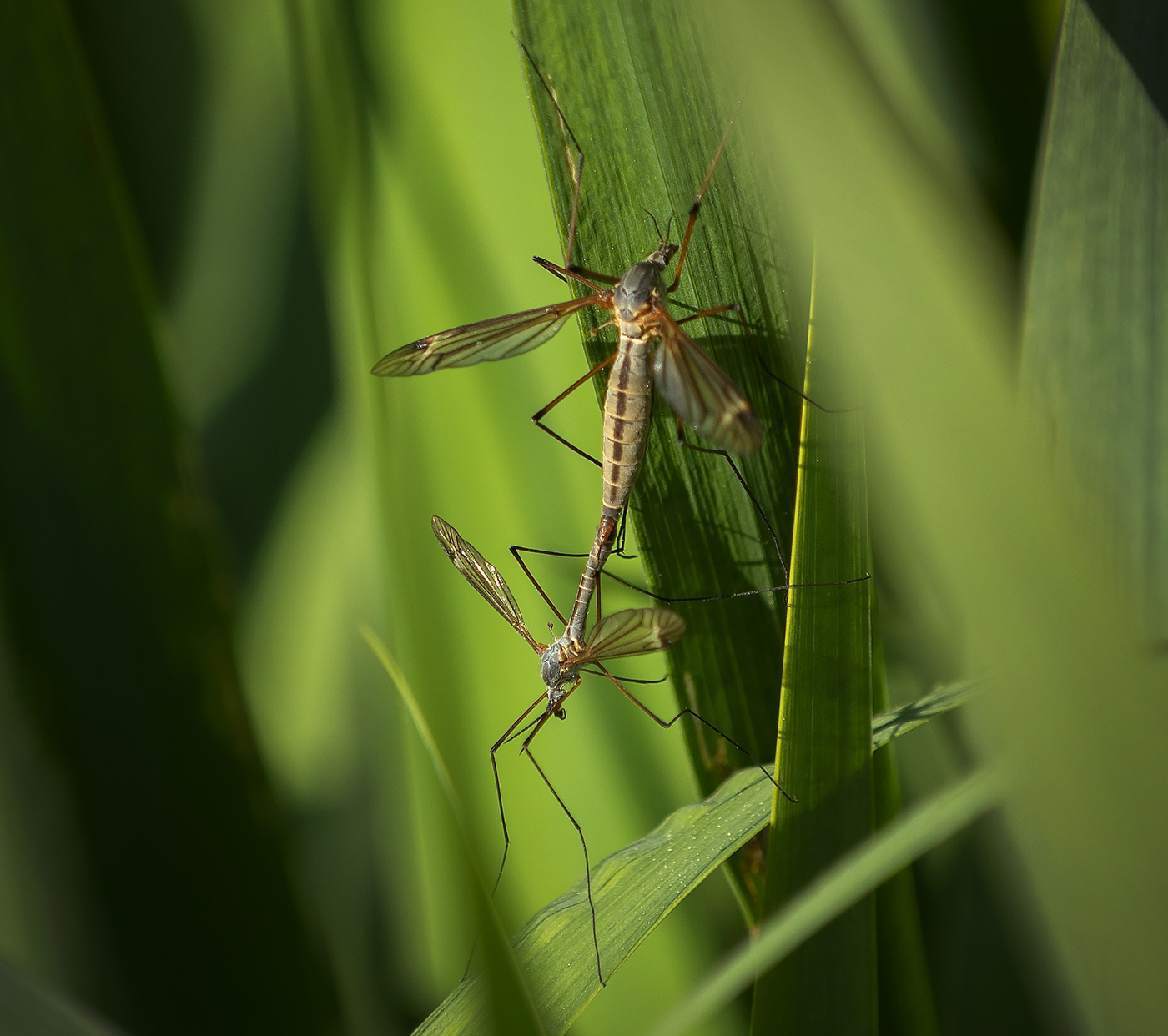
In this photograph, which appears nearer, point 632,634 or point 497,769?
point 632,634

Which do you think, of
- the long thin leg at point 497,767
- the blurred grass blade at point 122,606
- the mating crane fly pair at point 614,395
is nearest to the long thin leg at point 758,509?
the mating crane fly pair at point 614,395

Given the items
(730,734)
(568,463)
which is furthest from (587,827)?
(568,463)

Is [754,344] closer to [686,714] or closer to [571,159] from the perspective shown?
[571,159]

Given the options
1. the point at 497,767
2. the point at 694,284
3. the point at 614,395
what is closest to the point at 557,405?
the point at 614,395

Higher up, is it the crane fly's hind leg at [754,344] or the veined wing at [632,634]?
the crane fly's hind leg at [754,344]

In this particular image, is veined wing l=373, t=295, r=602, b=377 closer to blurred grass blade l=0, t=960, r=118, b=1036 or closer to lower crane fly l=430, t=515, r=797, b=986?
lower crane fly l=430, t=515, r=797, b=986

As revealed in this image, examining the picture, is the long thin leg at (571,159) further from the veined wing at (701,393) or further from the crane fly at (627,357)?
the veined wing at (701,393)

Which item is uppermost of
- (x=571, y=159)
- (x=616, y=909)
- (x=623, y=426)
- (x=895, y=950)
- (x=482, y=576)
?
(x=571, y=159)

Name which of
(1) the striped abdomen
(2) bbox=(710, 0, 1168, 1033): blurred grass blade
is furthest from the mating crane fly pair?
(2) bbox=(710, 0, 1168, 1033): blurred grass blade
